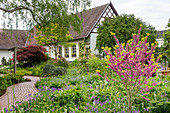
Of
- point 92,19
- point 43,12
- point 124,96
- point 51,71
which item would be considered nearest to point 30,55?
point 51,71

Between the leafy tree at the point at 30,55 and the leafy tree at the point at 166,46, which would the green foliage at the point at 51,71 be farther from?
the leafy tree at the point at 166,46

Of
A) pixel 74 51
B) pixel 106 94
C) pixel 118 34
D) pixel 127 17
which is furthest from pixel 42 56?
pixel 106 94

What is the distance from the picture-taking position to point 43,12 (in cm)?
695

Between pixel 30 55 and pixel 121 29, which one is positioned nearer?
pixel 121 29

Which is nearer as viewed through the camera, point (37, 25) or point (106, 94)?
point (106, 94)

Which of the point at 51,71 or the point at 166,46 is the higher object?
the point at 166,46

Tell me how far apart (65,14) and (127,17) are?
36.4 ft

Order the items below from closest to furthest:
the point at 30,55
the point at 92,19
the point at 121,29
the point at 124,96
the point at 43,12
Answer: the point at 124,96 → the point at 43,12 → the point at 121,29 → the point at 30,55 → the point at 92,19

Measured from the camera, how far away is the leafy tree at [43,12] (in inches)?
259

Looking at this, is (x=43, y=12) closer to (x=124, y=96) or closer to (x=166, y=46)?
(x=124, y=96)

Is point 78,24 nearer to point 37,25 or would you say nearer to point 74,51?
point 37,25

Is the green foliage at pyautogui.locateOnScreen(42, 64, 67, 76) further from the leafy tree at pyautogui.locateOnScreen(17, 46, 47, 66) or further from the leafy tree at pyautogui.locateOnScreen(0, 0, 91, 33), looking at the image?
the leafy tree at pyautogui.locateOnScreen(17, 46, 47, 66)

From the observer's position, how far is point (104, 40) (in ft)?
53.7

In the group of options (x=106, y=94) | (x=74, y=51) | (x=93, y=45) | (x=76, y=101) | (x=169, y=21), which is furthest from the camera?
(x=74, y=51)
